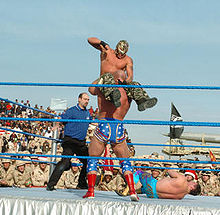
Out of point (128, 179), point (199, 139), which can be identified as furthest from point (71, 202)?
point (199, 139)

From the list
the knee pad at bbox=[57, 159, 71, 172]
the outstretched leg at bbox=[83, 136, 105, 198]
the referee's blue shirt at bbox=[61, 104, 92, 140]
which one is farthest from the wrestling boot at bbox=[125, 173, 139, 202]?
the referee's blue shirt at bbox=[61, 104, 92, 140]

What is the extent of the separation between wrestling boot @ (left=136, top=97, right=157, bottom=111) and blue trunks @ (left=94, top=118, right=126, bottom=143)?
312 mm

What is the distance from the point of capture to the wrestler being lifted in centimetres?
362

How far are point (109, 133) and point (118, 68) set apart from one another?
2.41 feet

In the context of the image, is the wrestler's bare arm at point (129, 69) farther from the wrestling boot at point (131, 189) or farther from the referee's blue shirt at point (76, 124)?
the referee's blue shirt at point (76, 124)

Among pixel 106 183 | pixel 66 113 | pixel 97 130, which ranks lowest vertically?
pixel 106 183

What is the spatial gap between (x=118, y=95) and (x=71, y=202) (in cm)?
113

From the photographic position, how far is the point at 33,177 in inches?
332

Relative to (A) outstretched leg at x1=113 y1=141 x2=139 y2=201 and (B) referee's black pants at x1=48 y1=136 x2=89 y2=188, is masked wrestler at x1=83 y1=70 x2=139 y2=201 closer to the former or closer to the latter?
(A) outstretched leg at x1=113 y1=141 x2=139 y2=201

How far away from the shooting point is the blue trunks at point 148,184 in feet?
14.8

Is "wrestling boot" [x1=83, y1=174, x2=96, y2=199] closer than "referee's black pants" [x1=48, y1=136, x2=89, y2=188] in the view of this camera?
Yes

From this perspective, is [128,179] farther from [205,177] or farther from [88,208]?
[205,177]

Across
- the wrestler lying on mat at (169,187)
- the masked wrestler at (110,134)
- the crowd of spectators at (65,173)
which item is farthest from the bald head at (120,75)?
the wrestler lying on mat at (169,187)

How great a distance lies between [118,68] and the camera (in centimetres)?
389
